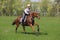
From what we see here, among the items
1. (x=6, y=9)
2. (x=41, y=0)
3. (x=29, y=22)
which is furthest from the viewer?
(x=41, y=0)

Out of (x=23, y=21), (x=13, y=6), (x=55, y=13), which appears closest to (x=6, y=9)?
(x=13, y=6)

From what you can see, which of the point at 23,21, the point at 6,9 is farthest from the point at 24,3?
the point at 23,21

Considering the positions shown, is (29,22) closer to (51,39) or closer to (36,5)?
(51,39)

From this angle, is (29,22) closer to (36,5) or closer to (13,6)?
(13,6)

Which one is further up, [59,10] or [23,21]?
[23,21]

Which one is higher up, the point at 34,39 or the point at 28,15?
the point at 28,15

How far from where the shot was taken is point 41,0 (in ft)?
250

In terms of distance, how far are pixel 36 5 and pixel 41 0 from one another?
2789 mm

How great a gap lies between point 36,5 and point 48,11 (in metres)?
14.1

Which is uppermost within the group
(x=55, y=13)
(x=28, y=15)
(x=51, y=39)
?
(x=28, y=15)

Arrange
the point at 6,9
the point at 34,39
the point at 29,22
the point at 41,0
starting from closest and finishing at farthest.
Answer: the point at 34,39 → the point at 29,22 → the point at 6,9 → the point at 41,0

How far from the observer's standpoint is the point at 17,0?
229ft

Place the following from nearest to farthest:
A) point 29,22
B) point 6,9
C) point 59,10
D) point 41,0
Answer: point 29,22, point 6,9, point 59,10, point 41,0

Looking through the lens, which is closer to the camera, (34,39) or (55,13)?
(34,39)
